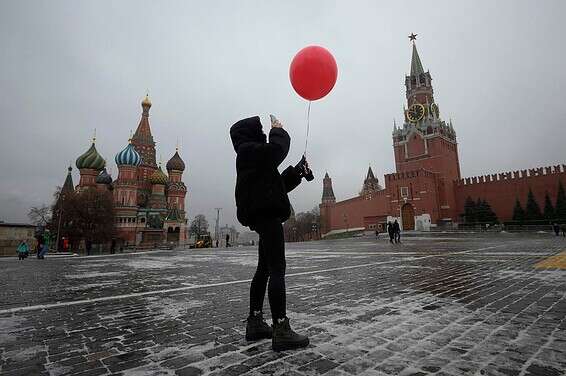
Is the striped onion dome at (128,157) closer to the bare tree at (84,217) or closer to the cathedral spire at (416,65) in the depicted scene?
the bare tree at (84,217)

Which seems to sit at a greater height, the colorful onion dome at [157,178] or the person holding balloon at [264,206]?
the colorful onion dome at [157,178]

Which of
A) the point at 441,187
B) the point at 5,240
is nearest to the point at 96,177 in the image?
the point at 5,240

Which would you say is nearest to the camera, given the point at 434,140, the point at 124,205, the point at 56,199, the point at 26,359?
the point at 26,359

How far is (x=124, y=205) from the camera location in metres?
50.7

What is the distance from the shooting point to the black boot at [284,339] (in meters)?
2.29

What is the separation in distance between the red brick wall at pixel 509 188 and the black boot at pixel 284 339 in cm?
5594

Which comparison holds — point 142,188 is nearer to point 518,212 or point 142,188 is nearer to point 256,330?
point 256,330

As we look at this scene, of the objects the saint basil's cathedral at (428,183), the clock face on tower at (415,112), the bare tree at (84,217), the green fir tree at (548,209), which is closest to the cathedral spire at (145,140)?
the bare tree at (84,217)

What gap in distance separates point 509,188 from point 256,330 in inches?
2255

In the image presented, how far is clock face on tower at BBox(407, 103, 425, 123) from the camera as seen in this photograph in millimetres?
57719

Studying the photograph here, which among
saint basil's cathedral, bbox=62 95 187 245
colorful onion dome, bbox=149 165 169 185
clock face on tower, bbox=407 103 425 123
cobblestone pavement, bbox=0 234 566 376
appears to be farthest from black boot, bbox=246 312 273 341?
clock face on tower, bbox=407 103 425 123

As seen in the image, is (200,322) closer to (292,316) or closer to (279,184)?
(292,316)

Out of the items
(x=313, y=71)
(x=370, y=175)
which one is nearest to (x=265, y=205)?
(x=313, y=71)

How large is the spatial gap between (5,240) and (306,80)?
3979 centimetres
